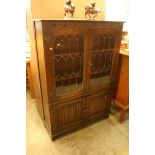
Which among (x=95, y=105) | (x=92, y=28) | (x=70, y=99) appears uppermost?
(x=92, y=28)

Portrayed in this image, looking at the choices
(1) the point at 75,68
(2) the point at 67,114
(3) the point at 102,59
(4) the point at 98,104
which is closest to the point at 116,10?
(3) the point at 102,59

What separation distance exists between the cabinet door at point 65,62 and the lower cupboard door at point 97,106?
0.88 feet

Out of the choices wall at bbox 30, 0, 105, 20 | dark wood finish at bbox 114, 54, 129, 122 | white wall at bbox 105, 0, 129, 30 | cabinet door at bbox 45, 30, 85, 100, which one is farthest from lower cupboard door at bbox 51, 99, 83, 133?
white wall at bbox 105, 0, 129, 30

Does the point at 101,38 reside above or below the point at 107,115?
above

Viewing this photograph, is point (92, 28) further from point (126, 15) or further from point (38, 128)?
point (38, 128)

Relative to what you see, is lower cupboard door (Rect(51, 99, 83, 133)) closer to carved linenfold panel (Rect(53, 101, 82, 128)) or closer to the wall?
carved linenfold panel (Rect(53, 101, 82, 128))

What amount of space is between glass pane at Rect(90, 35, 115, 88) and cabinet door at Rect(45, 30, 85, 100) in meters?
0.17

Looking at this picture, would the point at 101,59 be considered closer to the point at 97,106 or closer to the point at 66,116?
the point at 97,106
